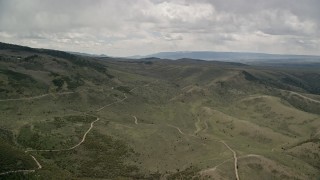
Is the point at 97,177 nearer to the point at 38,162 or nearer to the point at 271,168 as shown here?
the point at 38,162

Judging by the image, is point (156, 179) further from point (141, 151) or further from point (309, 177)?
point (309, 177)

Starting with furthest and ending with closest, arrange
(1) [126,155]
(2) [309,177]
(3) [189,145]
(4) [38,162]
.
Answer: (3) [189,145] → (1) [126,155] → (2) [309,177] → (4) [38,162]

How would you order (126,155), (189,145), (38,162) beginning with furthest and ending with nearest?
1. (189,145)
2. (126,155)
3. (38,162)

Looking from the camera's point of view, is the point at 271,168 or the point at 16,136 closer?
the point at 271,168

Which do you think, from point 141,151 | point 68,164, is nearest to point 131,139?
point 141,151

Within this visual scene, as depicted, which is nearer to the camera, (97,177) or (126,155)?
(97,177)

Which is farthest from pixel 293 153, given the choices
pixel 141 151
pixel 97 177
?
pixel 97 177

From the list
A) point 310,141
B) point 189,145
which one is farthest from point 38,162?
point 310,141

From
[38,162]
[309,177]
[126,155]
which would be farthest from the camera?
[126,155]
